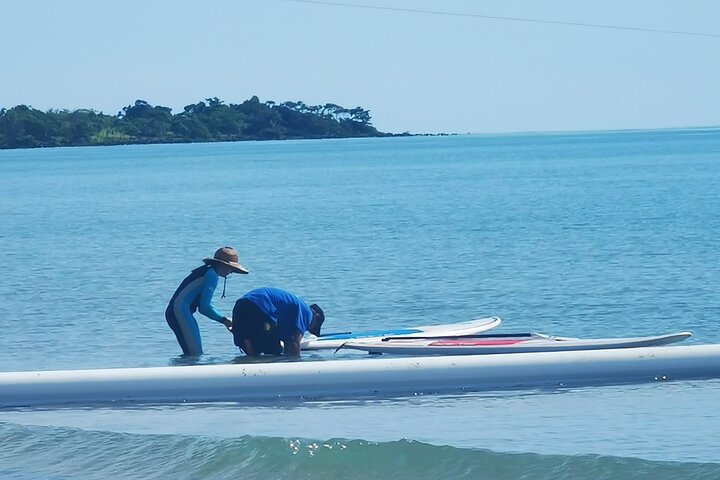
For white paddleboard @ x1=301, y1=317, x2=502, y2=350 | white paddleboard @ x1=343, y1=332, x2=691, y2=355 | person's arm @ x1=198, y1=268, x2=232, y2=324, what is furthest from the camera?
white paddleboard @ x1=301, y1=317, x2=502, y2=350

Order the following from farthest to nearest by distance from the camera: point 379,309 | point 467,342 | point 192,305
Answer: point 379,309
point 467,342
point 192,305

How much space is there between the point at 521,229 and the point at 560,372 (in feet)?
91.9

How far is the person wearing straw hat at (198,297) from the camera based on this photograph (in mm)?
13812

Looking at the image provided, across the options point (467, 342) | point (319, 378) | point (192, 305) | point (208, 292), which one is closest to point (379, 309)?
point (467, 342)

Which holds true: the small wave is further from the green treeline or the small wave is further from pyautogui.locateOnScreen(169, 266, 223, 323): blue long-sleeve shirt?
the green treeline

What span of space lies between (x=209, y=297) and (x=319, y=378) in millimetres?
2958

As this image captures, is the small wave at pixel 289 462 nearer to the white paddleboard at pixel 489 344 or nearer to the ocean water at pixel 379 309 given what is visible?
the ocean water at pixel 379 309

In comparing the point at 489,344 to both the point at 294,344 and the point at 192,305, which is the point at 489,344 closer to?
the point at 294,344

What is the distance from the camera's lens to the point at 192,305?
562 inches

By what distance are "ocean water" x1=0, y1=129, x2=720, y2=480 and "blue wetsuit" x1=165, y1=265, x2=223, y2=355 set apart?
0.36m

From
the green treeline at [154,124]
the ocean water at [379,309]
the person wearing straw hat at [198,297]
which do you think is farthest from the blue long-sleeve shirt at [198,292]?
the green treeline at [154,124]

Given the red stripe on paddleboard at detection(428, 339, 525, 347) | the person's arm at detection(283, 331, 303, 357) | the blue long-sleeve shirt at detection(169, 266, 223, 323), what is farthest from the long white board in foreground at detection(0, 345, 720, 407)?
the red stripe on paddleboard at detection(428, 339, 525, 347)

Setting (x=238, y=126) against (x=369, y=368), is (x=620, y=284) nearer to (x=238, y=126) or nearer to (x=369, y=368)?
(x=369, y=368)

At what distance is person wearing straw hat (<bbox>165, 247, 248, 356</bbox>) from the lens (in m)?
13.8
